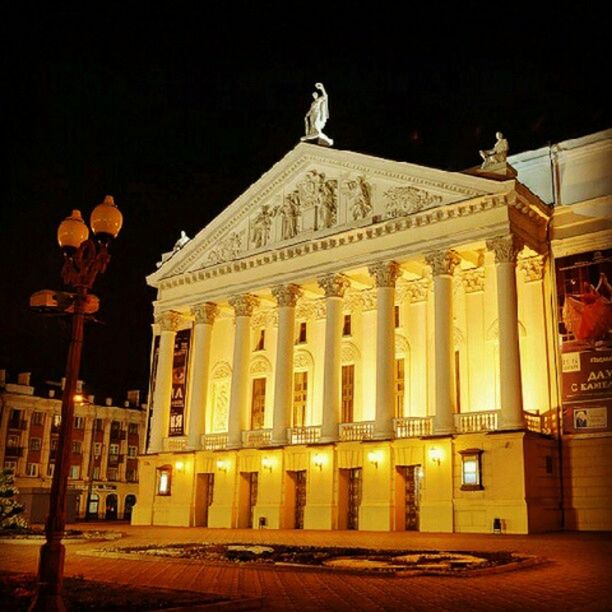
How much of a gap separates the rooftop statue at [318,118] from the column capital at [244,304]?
8.54 metres

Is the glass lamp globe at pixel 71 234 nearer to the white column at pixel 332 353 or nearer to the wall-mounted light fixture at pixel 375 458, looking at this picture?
Result: the wall-mounted light fixture at pixel 375 458

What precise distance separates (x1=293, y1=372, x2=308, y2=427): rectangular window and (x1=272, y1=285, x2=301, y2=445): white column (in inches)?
112

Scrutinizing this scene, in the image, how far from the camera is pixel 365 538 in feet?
84.5

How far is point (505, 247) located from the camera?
3077 cm

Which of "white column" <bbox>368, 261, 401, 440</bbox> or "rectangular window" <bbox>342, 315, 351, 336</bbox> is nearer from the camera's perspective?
"white column" <bbox>368, 261, 401, 440</bbox>

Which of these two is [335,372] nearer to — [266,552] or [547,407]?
[547,407]

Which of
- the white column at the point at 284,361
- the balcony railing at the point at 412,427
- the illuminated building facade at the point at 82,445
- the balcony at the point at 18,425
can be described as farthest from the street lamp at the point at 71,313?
the balcony at the point at 18,425

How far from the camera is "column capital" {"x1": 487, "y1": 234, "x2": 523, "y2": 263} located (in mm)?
30703

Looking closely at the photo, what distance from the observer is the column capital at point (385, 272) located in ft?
112

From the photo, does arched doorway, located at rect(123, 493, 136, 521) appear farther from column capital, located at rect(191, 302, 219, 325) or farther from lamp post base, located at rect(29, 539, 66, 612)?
lamp post base, located at rect(29, 539, 66, 612)

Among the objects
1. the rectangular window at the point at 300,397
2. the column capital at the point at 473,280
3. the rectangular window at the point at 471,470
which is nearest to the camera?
the rectangular window at the point at 471,470

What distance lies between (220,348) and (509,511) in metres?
20.3

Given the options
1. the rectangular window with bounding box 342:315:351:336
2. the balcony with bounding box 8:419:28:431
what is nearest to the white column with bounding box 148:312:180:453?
the rectangular window with bounding box 342:315:351:336

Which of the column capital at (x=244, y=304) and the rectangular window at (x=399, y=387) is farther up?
the column capital at (x=244, y=304)
